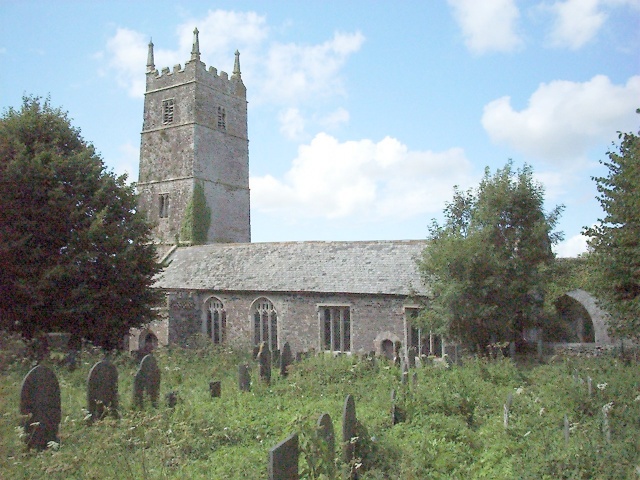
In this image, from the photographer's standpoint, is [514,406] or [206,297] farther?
[206,297]

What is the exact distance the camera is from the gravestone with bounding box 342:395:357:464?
20.6ft

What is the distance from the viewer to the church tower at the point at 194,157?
107ft

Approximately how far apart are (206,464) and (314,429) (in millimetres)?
1524

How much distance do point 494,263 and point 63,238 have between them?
11.9 meters

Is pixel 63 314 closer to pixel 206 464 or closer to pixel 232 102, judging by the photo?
pixel 206 464

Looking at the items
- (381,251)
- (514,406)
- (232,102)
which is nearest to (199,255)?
(381,251)

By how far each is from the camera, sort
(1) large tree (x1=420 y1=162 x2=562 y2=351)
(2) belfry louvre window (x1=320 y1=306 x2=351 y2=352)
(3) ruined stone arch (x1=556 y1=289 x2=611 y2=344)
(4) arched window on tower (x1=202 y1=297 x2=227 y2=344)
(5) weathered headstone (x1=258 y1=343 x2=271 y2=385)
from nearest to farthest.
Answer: (5) weathered headstone (x1=258 y1=343 x2=271 y2=385) < (1) large tree (x1=420 y1=162 x2=562 y2=351) < (2) belfry louvre window (x1=320 y1=306 x2=351 y2=352) < (3) ruined stone arch (x1=556 y1=289 x2=611 y2=344) < (4) arched window on tower (x1=202 y1=297 x2=227 y2=344)

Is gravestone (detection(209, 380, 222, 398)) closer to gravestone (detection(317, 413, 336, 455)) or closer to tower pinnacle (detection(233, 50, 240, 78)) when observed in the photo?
gravestone (detection(317, 413, 336, 455))

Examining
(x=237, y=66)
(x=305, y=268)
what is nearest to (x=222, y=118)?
(x=237, y=66)

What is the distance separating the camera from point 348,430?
21.2 ft

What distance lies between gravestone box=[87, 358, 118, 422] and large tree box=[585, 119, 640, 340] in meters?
12.0

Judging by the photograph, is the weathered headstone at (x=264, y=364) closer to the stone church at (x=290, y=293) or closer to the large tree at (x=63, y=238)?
the large tree at (x=63, y=238)

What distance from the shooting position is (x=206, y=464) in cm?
640

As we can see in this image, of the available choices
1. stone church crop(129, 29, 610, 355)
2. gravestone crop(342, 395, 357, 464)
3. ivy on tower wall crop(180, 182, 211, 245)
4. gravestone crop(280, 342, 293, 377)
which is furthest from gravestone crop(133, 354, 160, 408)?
ivy on tower wall crop(180, 182, 211, 245)
